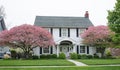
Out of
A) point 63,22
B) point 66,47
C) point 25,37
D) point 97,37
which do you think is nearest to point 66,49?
point 66,47

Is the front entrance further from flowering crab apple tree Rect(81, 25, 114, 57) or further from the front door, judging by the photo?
flowering crab apple tree Rect(81, 25, 114, 57)

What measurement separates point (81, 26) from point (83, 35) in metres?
2.76

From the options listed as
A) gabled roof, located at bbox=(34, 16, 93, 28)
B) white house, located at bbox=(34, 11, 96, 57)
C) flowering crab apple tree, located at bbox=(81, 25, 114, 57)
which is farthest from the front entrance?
flowering crab apple tree, located at bbox=(81, 25, 114, 57)

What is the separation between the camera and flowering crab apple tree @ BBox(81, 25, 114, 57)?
41156 mm

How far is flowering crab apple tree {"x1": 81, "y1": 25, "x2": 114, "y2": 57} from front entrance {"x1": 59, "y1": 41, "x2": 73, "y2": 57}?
3.15 meters

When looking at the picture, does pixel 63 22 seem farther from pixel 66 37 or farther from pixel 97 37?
pixel 97 37

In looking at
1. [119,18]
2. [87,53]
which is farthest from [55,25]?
[119,18]

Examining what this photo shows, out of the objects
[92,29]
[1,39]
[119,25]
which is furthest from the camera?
[92,29]

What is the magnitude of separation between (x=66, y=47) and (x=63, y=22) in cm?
434

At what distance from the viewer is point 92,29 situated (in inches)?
1650

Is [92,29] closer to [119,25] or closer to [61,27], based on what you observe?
[61,27]

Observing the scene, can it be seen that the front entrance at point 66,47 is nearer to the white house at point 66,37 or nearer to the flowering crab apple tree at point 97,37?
the white house at point 66,37

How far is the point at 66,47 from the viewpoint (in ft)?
147

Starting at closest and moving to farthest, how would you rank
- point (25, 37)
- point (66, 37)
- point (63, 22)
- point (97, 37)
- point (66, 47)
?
point (25, 37) < point (97, 37) < point (66, 37) < point (66, 47) < point (63, 22)
